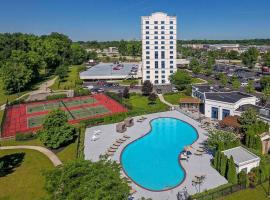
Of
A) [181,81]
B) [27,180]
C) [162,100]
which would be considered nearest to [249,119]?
[162,100]

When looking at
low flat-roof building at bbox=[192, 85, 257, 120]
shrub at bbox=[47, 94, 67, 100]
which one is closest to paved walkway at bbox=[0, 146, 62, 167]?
shrub at bbox=[47, 94, 67, 100]

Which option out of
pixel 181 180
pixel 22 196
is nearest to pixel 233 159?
pixel 181 180

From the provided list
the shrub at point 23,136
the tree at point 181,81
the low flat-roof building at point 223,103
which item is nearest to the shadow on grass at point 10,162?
the shrub at point 23,136

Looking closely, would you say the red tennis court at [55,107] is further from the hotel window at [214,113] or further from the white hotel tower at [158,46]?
the white hotel tower at [158,46]

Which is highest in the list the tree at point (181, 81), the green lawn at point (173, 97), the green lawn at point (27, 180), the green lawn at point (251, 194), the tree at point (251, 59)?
the tree at point (251, 59)

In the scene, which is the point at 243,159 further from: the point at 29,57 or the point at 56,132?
the point at 29,57

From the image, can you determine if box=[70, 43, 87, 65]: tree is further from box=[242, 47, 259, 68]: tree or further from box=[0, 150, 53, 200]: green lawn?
box=[0, 150, 53, 200]: green lawn

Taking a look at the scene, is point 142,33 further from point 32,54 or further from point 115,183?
point 115,183
